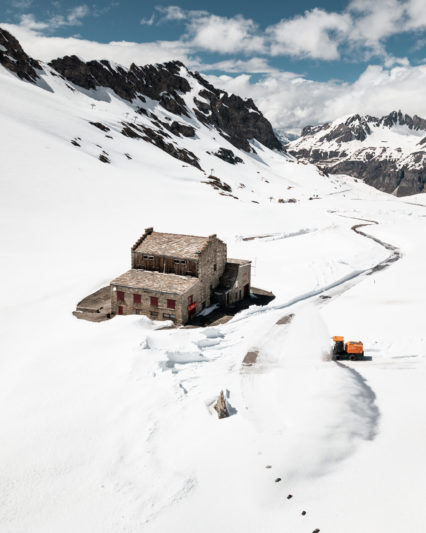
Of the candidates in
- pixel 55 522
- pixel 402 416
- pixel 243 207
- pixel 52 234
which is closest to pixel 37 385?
pixel 55 522

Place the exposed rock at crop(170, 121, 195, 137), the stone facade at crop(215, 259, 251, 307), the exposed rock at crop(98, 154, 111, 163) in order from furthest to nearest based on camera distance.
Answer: the exposed rock at crop(170, 121, 195, 137) < the exposed rock at crop(98, 154, 111, 163) < the stone facade at crop(215, 259, 251, 307)

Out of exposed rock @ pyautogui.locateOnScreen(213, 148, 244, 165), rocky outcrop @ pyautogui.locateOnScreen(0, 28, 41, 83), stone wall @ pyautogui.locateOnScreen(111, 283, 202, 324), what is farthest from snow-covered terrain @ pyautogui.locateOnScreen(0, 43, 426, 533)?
exposed rock @ pyautogui.locateOnScreen(213, 148, 244, 165)

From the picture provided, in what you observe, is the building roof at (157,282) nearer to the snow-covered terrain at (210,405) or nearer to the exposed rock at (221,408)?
the snow-covered terrain at (210,405)

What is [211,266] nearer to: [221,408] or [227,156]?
[221,408]

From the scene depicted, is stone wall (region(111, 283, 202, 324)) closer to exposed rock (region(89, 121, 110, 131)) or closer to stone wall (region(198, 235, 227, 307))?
stone wall (region(198, 235, 227, 307))

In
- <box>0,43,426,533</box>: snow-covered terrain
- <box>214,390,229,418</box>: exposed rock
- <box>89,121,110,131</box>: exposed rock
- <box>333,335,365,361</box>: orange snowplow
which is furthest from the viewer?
<box>89,121,110,131</box>: exposed rock

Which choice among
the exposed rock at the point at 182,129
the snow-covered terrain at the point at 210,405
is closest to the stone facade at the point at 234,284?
the snow-covered terrain at the point at 210,405
